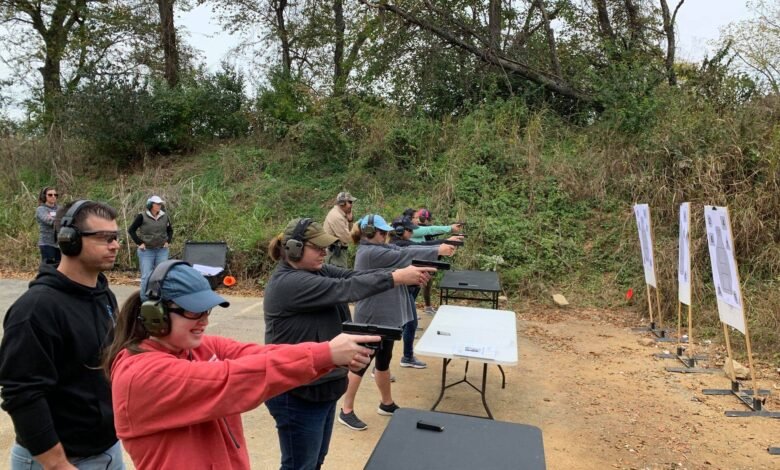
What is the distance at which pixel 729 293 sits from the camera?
15.6 ft

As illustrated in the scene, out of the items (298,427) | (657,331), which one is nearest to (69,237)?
Result: (298,427)

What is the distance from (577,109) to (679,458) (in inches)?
404

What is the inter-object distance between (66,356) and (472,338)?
2.70m

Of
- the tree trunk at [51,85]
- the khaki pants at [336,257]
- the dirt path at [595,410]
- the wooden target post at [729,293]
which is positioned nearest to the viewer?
the dirt path at [595,410]

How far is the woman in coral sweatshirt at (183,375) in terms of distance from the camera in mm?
1305

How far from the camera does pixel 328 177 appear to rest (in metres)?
11.7

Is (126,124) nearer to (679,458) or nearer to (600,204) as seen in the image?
(600,204)

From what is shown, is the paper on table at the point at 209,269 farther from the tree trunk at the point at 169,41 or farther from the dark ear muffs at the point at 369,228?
the tree trunk at the point at 169,41

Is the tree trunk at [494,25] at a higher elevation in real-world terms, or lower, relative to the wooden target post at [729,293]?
higher

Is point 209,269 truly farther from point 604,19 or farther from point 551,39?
point 604,19

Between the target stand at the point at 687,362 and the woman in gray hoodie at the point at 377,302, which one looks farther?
the target stand at the point at 687,362

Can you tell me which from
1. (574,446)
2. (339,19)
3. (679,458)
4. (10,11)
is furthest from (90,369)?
(10,11)

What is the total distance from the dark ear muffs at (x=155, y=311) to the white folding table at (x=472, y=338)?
222cm


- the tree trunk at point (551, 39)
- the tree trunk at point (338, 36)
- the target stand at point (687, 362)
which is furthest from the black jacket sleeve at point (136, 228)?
the tree trunk at point (551, 39)
